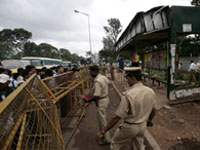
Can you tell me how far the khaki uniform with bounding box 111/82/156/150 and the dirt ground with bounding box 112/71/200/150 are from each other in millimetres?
1293

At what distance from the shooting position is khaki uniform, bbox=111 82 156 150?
1.40 m

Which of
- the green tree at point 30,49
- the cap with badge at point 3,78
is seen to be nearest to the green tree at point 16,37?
the green tree at point 30,49

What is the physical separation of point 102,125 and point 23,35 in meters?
61.5

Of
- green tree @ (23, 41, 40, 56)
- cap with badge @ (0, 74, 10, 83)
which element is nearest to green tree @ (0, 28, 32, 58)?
green tree @ (23, 41, 40, 56)

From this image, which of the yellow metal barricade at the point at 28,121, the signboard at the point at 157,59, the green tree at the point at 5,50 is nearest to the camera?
the yellow metal barricade at the point at 28,121

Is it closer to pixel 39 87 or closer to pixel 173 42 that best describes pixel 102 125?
pixel 39 87

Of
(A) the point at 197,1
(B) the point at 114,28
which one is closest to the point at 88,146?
(A) the point at 197,1

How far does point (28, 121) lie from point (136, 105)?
1.27 metres

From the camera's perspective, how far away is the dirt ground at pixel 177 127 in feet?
7.68

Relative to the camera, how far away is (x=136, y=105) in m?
1.41

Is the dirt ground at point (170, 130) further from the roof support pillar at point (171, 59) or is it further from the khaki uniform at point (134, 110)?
the khaki uniform at point (134, 110)

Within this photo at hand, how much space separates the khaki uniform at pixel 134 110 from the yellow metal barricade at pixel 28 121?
954 millimetres

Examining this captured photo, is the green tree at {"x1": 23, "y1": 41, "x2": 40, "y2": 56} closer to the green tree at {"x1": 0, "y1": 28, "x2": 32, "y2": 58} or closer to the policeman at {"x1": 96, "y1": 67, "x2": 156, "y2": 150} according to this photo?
the green tree at {"x1": 0, "y1": 28, "x2": 32, "y2": 58}

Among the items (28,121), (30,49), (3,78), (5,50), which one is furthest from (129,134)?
(30,49)
